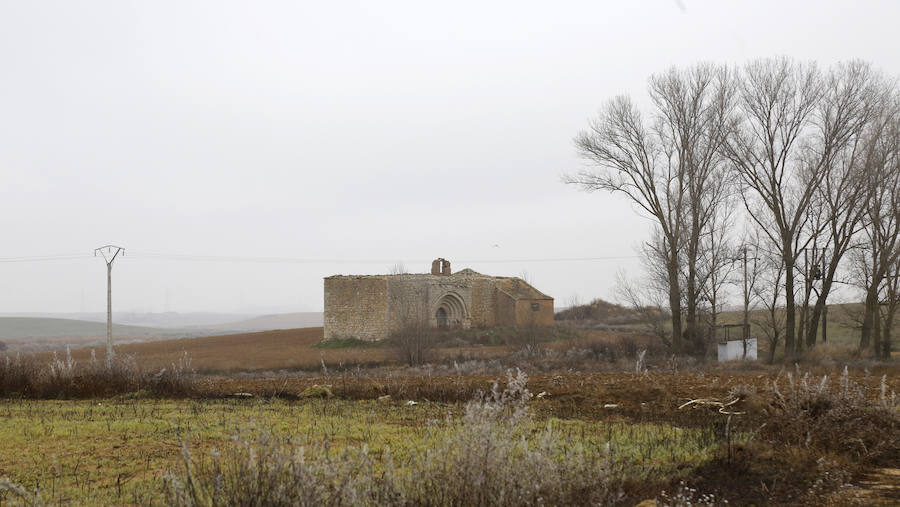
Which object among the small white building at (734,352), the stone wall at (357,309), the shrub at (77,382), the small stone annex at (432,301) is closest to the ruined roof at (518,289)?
the small stone annex at (432,301)

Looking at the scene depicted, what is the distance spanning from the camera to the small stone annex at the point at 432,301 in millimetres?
38812

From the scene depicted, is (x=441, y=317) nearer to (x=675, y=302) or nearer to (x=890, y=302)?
(x=675, y=302)

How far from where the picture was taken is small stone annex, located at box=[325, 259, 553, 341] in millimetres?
38812

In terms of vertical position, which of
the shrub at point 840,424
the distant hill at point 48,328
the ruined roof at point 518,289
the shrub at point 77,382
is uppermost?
the ruined roof at point 518,289

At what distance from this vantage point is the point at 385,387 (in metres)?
13.7

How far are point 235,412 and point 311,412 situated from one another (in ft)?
3.67

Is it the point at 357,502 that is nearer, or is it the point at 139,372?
the point at 357,502

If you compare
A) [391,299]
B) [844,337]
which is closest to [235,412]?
[391,299]

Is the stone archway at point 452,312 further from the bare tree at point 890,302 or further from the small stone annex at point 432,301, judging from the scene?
the bare tree at point 890,302

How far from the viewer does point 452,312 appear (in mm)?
43156

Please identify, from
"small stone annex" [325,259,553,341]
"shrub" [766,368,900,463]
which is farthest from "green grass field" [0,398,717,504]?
"small stone annex" [325,259,553,341]

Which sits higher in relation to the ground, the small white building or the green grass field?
the green grass field

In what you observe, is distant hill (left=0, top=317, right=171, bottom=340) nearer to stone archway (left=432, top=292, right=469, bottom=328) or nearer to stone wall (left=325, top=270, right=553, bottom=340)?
stone wall (left=325, top=270, right=553, bottom=340)

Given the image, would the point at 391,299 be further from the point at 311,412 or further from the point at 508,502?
the point at 508,502
